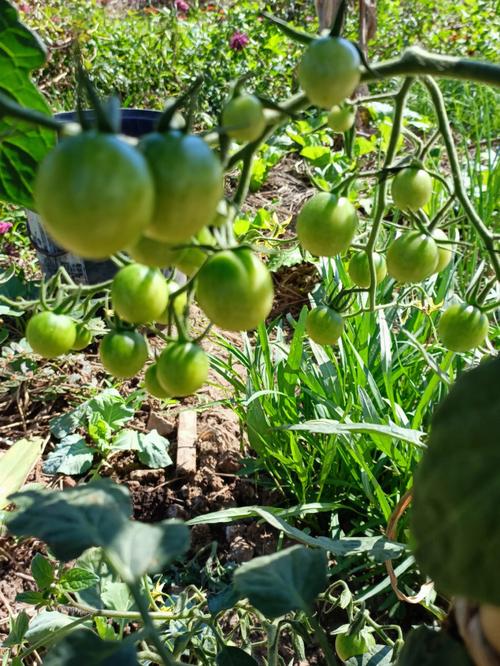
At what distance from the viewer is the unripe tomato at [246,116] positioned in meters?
0.35

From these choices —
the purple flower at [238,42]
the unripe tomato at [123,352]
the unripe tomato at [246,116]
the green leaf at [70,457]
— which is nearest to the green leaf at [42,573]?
the unripe tomato at [123,352]

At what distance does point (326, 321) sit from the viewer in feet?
2.02

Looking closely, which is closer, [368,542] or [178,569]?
[368,542]

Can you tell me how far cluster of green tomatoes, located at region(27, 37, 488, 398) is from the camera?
0.79 feet

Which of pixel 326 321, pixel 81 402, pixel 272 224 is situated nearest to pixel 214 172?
pixel 326 321

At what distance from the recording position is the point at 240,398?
4.82 feet

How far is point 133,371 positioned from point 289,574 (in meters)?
0.20

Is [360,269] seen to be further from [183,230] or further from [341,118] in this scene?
[183,230]

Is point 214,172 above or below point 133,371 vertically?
above

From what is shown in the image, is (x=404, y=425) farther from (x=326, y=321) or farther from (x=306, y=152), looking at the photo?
(x=306, y=152)

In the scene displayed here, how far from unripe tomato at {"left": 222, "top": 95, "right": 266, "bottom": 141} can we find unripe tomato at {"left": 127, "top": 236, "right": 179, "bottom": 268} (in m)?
0.07

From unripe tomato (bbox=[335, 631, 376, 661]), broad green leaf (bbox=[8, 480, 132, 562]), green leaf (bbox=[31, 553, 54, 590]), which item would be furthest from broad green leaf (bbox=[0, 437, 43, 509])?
broad green leaf (bbox=[8, 480, 132, 562])

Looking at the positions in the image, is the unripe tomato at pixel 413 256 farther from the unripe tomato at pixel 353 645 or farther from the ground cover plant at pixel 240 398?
the unripe tomato at pixel 353 645

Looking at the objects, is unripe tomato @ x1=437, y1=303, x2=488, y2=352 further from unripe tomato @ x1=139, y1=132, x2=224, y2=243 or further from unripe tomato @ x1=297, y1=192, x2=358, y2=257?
unripe tomato @ x1=139, y1=132, x2=224, y2=243
